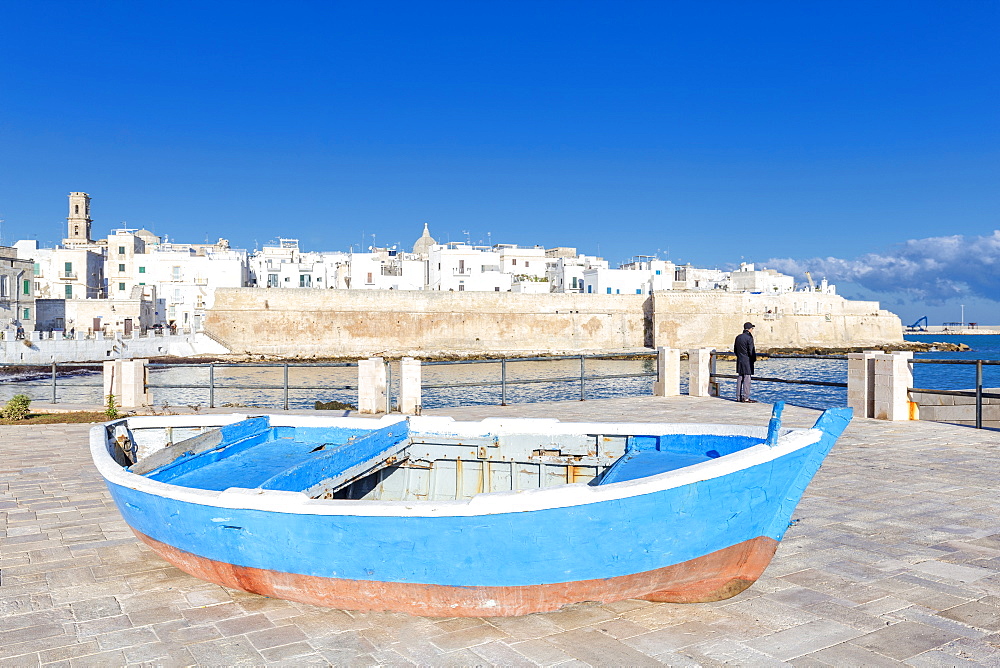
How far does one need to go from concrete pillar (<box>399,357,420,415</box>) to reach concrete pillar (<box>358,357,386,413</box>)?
17.1 inches

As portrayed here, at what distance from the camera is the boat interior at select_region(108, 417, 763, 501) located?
14.8ft

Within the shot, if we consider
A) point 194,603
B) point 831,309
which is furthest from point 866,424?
point 831,309

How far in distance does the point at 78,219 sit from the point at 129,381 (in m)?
67.9

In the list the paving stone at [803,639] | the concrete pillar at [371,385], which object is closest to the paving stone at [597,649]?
the paving stone at [803,639]

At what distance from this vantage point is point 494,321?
53906mm

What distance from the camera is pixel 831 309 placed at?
60594 mm

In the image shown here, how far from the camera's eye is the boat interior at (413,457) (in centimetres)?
451

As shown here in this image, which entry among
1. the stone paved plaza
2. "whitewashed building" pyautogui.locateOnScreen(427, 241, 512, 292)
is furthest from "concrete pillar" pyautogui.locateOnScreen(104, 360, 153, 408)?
"whitewashed building" pyautogui.locateOnScreen(427, 241, 512, 292)

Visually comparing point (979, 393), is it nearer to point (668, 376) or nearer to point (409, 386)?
point (668, 376)

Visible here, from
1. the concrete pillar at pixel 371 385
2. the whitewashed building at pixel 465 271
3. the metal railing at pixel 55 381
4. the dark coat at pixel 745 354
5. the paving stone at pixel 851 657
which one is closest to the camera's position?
the paving stone at pixel 851 657

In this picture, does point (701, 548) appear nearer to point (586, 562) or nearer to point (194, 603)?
point (586, 562)

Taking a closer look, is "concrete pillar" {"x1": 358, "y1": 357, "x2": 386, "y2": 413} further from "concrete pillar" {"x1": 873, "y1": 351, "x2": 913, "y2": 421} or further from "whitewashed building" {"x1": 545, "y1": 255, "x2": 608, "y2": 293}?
"whitewashed building" {"x1": 545, "y1": 255, "x2": 608, "y2": 293}

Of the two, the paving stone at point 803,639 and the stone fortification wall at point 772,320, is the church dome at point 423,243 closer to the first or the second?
the stone fortification wall at point 772,320

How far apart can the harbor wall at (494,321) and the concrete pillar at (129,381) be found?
38431mm
